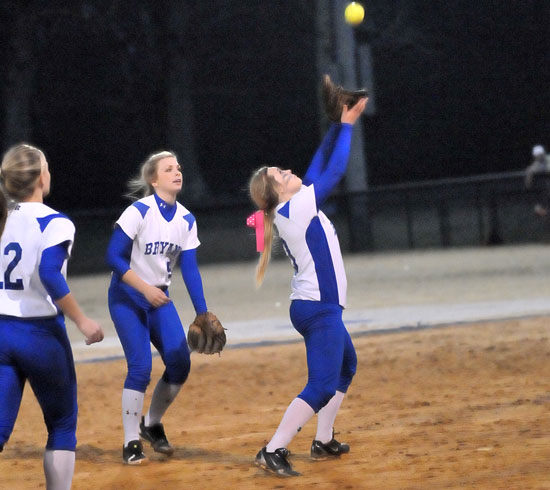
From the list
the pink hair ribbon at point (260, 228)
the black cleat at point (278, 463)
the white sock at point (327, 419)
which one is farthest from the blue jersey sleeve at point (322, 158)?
the black cleat at point (278, 463)

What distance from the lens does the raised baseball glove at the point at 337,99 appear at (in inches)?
224

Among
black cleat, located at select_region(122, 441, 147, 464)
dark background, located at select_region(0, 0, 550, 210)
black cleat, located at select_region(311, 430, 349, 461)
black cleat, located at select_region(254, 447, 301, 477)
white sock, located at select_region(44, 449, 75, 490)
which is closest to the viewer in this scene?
white sock, located at select_region(44, 449, 75, 490)

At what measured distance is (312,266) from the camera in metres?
5.61

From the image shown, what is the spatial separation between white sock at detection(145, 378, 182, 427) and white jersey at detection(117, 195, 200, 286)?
1.99 feet

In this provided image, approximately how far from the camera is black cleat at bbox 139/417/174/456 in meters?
6.24

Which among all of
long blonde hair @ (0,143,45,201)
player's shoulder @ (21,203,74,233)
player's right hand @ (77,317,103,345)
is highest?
long blonde hair @ (0,143,45,201)

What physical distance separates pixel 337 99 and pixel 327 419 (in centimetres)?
175

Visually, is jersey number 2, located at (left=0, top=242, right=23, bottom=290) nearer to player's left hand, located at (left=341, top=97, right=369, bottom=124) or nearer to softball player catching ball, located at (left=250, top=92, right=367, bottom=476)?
softball player catching ball, located at (left=250, top=92, right=367, bottom=476)

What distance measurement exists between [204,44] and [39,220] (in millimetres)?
35225

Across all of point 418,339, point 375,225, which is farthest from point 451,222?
point 418,339

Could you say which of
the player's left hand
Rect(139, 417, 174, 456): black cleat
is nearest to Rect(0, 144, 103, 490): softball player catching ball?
Rect(139, 417, 174, 456): black cleat

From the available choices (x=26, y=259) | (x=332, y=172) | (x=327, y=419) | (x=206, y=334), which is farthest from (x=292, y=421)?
(x=26, y=259)

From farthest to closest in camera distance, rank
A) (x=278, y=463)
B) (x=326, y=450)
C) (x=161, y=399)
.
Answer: (x=161, y=399) < (x=326, y=450) < (x=278, y=463)

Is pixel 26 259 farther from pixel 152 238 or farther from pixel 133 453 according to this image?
pixel 133 453
